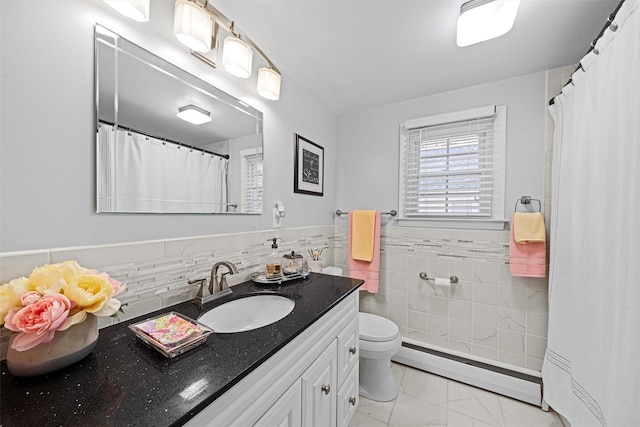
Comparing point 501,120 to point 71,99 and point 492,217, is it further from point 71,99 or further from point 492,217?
point 71,99

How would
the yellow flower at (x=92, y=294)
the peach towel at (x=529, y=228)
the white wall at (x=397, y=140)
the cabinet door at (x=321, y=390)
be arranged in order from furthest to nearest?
1. the white wall at (x=397, y=140)
2. the peach towel at (x=529, y=228)
3. the cabinet door at (x=321, y=390)
4. the yellow flower at (x=92, y=294)

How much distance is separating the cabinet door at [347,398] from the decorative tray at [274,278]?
1.95 ft

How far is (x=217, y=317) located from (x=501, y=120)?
2252 mm

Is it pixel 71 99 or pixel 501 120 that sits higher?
pixel 501 120

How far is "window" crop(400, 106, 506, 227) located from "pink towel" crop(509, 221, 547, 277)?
0.81 feet

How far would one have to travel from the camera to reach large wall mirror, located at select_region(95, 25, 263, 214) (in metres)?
0.86

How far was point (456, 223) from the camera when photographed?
1975 mm

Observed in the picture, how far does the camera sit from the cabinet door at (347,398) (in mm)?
1226

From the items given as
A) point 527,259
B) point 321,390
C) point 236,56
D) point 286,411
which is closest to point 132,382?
point 286,411

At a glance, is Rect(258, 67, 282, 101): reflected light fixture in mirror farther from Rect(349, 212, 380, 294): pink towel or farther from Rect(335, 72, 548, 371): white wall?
Rect(349, 212, 380, 294): pink towel

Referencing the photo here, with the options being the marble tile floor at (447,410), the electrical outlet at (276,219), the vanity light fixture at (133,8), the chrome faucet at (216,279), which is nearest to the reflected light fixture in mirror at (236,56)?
the vanity light fixture at (133,8)

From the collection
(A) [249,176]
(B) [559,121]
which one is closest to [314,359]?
(A) [249,176]

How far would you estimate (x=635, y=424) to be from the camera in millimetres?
759

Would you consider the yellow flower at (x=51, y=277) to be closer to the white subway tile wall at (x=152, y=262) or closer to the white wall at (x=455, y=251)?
the white subway tile wall at (x=152, y=262)
